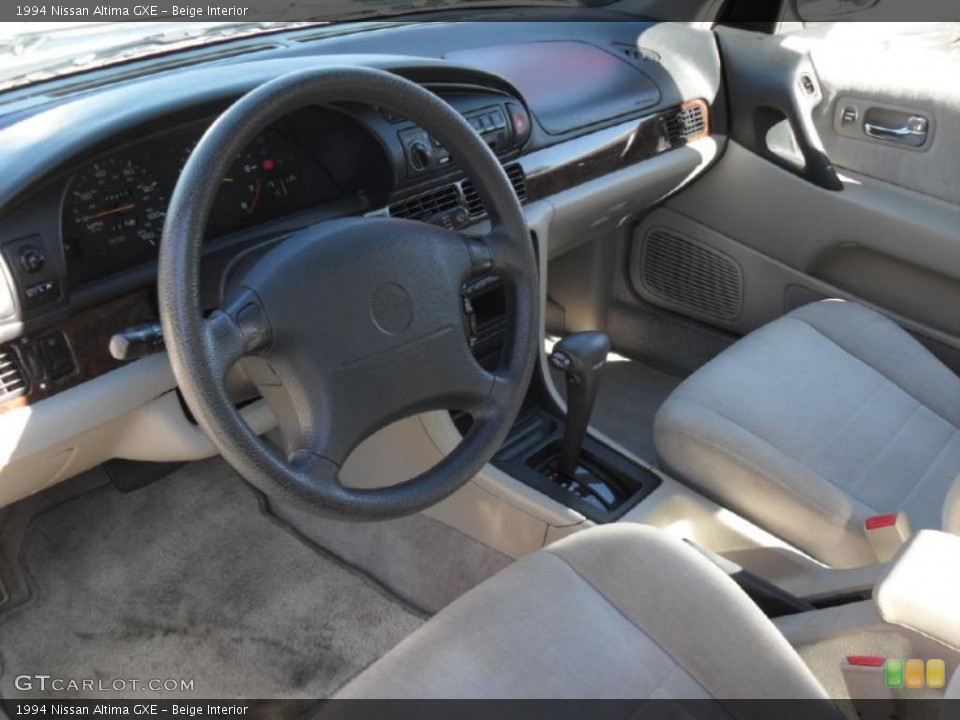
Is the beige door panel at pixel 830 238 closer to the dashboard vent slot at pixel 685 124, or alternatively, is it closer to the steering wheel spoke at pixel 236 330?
the dashboard vent slot at pixel 685 124

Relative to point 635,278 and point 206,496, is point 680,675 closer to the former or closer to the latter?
point 206,496

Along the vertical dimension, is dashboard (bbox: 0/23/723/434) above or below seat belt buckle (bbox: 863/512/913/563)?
above

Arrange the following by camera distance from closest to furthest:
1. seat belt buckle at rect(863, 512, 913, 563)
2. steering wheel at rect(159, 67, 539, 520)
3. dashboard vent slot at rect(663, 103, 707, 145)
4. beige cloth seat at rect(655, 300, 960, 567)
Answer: steering wheel at rect(159, 67, 539, 520), seat belt buckle at rect(863, 512, 913, 563), beige cloth seat at rect(655, 300, 960, 567), dashboard vent slot at rect(663, 103, 707, 145)

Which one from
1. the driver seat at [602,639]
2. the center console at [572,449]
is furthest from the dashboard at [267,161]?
the driver seat at [602,639]

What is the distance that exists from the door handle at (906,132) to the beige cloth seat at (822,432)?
493mm

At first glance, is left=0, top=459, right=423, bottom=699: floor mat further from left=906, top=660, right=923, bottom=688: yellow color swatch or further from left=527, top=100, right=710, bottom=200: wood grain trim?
left=906, top=660, right=923, bottom=688: yellow color swatch

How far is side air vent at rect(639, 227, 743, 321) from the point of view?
8.52 ft

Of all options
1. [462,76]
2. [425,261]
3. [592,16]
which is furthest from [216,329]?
[592,16]

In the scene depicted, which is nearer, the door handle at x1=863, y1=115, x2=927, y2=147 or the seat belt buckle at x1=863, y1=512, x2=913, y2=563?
the seat belt buckle at x1=863, y1=512, x2=913, y2=563

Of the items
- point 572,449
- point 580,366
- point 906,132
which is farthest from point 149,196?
point 906,132

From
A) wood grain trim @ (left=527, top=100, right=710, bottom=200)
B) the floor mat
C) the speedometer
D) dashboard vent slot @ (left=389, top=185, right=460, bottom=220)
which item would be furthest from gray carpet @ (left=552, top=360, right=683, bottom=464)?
the speedometer

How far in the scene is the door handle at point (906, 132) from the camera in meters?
2.24

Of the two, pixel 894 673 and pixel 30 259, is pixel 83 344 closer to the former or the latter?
pixel 30 259

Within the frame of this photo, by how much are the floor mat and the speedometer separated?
944 millimetres
